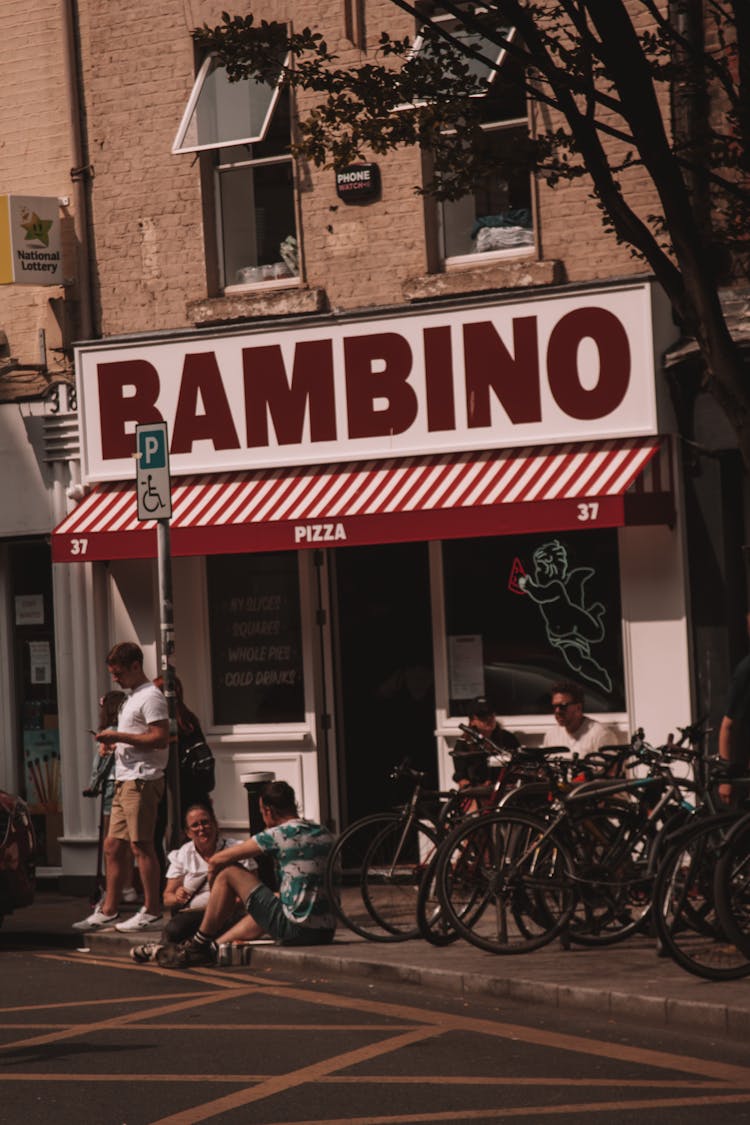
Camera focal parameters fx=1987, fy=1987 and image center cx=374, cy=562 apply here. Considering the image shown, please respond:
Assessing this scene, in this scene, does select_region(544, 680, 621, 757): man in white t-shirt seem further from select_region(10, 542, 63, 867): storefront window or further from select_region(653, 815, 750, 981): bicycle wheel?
select_region(10, 542, 63, 867): storefront window

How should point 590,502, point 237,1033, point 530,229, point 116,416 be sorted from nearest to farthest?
1. point 237,1033
2. point 590,502
3. point 530,229
4. point 116,416

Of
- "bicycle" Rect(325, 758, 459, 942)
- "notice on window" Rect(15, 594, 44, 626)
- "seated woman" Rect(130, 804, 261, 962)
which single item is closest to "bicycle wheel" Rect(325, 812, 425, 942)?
"bicycle" Rect(325, 758, 459, 942)

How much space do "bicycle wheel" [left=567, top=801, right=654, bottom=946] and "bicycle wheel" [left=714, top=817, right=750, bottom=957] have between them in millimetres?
1128

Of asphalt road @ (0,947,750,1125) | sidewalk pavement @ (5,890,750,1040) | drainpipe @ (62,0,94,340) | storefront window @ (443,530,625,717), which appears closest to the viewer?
asphalt road @ (0,947,750,1125)

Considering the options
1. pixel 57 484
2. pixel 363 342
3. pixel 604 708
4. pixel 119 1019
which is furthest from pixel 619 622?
pixel 119 1019

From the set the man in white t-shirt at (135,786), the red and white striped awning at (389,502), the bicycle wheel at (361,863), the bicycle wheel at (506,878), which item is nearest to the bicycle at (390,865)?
the bicycle wheel at (361,863)

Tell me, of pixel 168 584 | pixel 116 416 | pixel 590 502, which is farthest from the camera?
pixel 116 416

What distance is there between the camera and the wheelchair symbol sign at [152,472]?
12.9 meters

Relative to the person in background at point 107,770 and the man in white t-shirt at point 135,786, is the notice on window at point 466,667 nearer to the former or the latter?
the person in background at point 107,770

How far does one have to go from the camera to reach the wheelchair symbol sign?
12945mm

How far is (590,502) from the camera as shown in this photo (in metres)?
13.9

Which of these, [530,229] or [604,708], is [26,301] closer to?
[530,229]

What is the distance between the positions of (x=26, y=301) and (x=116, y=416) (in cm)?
158

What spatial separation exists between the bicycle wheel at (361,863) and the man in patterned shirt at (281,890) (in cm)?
7
